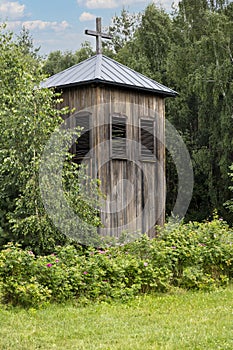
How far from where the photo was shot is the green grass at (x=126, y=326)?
19.7 feet

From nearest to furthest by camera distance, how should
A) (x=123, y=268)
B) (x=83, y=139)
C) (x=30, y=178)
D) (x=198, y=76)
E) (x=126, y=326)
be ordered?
(x=126, y=326) → (x=123, y=268) → (x=30, y=178) → (x=83, y=139) → (x=198, y=76)

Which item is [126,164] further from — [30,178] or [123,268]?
[123,268]

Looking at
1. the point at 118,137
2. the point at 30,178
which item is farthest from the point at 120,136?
the point at 30,178

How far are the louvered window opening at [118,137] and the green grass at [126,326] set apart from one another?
5426 mm

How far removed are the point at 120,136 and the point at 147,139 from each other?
0.90m

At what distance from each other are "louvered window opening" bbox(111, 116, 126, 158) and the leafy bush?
3.32 metres

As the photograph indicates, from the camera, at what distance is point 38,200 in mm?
10648

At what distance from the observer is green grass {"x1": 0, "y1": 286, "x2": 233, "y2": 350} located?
600 centimetres

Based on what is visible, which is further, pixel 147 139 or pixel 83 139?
pixel 147 139

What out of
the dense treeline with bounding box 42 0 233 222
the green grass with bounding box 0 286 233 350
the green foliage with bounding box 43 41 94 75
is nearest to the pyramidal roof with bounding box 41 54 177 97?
the green grass with bounding box 0 286 233 350

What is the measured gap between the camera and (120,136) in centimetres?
1348

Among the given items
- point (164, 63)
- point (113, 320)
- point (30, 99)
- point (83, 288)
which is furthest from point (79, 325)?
point (164, 63)

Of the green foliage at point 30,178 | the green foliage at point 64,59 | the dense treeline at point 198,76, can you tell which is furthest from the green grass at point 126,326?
the green foliage at point 64,59

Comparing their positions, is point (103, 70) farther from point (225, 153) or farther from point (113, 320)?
point (225, 153)
